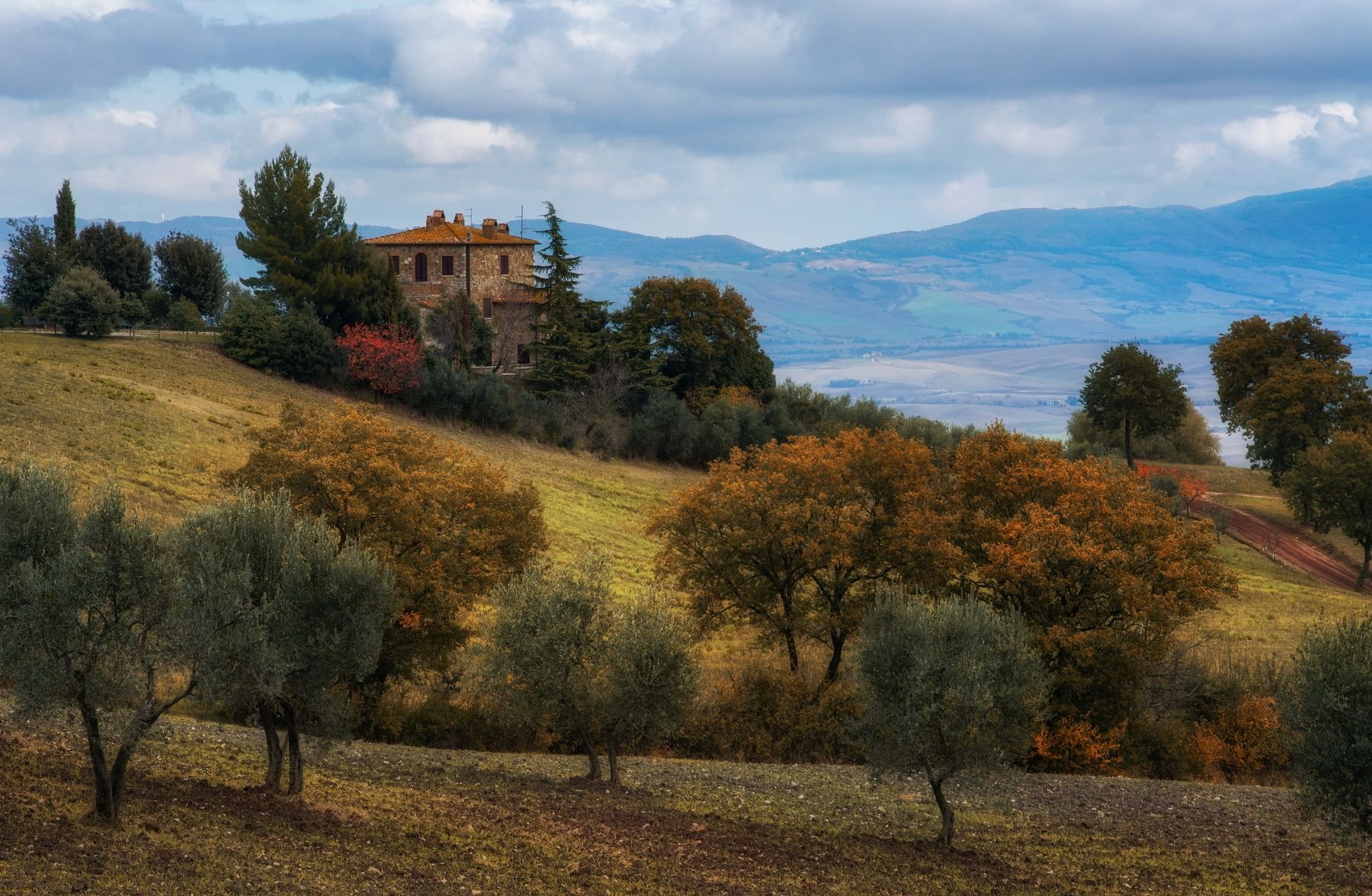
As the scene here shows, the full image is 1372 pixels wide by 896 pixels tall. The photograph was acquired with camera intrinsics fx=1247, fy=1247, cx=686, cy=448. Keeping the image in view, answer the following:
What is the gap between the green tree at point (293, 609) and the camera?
20.9 meters

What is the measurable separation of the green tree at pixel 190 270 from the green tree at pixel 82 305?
575 inches

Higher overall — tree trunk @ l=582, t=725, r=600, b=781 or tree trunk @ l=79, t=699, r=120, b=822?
tree trunk @ l=79, t=699, r=120, b=822

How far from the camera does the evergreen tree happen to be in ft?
281

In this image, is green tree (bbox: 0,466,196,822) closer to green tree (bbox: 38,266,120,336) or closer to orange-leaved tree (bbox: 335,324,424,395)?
orange-leaved tree (bbox: 335,324,424,395)

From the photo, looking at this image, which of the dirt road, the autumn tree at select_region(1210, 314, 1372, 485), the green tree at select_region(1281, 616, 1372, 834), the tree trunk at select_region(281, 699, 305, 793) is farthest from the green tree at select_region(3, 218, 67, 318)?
the autumn tree at select_region(1210, 314, 1372, 485)

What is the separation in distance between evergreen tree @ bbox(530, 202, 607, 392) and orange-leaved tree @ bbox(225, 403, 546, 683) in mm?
48264

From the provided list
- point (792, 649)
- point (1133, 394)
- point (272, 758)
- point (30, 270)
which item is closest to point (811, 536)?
point (792, 649)

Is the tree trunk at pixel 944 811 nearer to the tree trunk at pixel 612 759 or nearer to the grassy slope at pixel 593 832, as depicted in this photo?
the grassy slope at pixel 593 832

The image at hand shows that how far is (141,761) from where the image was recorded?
24.3 m

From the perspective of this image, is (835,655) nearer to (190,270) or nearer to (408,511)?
(408,511)

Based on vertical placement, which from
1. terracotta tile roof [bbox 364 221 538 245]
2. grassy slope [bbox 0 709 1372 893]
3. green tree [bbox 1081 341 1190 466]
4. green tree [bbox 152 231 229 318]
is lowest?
grassy slope [bbox 0 709 1372 893]

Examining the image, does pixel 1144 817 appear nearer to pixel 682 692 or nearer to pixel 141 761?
pixel 682 692

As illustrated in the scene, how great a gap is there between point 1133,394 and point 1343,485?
18715 mm

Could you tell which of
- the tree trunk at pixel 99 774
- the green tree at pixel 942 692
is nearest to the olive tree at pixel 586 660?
the green tree at pixel 942 692
